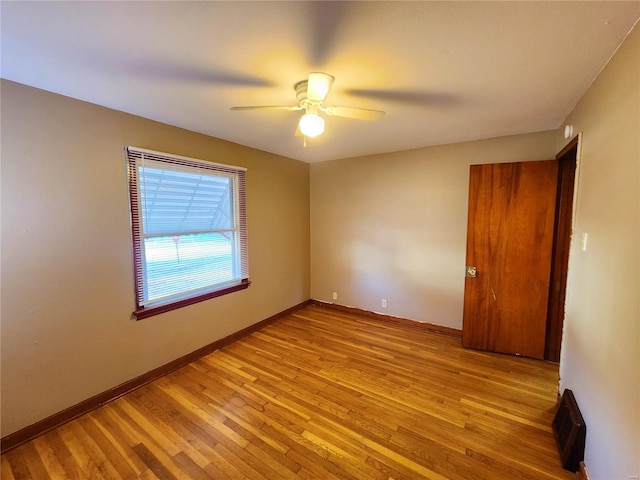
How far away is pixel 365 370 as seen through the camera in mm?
2516

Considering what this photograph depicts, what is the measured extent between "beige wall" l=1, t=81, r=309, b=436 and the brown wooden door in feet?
9.91

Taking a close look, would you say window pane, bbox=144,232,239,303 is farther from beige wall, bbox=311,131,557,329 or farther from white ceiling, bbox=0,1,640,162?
beige wall, bbox=311,131,557,329

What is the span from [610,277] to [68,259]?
3.37 m

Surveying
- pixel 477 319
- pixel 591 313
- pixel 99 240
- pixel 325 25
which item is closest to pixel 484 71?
pixel 325 25

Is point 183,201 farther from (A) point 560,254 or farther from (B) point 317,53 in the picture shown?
(A) point 560,254

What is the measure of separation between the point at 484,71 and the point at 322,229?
2.93 meters

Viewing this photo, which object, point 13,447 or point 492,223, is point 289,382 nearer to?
point 13,447

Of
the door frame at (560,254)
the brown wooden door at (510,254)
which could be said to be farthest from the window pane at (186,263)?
the door frame at (560,254)

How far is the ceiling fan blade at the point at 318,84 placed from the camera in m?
1.40

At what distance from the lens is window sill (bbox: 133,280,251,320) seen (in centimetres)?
229

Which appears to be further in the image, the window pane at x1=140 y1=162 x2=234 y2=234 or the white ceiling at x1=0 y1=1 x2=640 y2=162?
the window pane at x1=140 y1=162 x2=234 y2=234

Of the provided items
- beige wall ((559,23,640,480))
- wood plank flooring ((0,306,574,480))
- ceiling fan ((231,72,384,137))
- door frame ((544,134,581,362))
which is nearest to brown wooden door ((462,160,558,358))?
door frame ((544,134,581,362))

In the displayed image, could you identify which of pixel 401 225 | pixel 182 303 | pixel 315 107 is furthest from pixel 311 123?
pixel 401 225

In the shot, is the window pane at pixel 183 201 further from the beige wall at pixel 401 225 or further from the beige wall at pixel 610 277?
the beige wall at pixel 610 277
